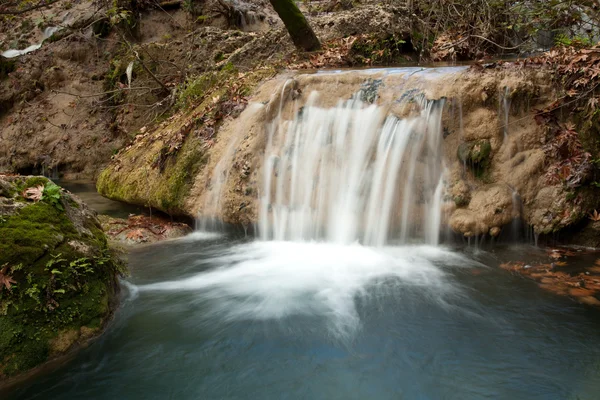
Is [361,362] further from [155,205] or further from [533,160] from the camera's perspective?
[155,205]

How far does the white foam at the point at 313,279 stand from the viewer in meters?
4.64

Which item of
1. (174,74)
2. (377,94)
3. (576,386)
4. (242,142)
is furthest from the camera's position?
(174,74)

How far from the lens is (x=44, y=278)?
3662 mm

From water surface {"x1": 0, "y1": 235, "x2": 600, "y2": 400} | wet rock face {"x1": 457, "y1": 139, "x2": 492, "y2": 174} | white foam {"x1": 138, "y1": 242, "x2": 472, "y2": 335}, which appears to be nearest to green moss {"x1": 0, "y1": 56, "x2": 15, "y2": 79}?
water surface {"x1": 0, "y1": 235, "x2": 600, "y2": 400}

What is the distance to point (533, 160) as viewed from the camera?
19.0 feet

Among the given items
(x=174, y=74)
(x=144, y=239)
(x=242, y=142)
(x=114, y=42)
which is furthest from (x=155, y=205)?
(x=114, y=42)

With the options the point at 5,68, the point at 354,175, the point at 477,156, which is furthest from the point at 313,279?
the point at 5,68

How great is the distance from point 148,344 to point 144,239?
10.4ft

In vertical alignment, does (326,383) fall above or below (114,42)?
below

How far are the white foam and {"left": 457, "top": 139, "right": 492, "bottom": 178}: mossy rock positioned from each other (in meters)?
1.22

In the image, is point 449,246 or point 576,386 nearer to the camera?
point 576,386

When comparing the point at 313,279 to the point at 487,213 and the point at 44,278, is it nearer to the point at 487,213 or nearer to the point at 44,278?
the point at 487,213

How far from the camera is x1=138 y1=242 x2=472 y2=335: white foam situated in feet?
15.2

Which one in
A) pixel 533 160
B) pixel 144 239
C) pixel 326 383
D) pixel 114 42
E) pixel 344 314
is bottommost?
pixel 326 383
